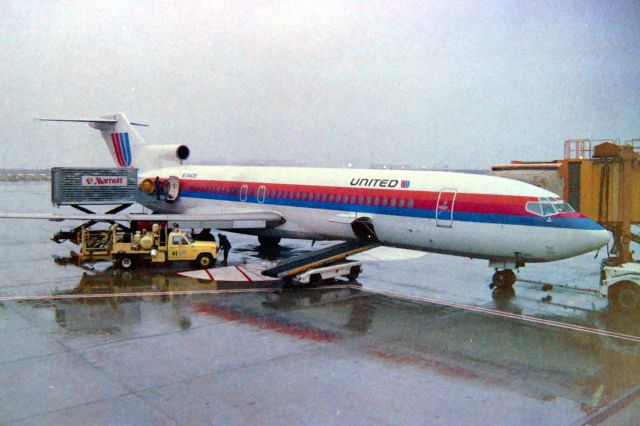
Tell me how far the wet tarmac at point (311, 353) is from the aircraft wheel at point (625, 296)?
59cm

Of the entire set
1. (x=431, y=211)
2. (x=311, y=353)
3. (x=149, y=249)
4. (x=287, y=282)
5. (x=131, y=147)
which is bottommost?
(x=311, y=353)

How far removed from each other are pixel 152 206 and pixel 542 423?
25390mm

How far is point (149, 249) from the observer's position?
21.7 meters

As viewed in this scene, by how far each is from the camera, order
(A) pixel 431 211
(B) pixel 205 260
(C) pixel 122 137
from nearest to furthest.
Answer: (A) pixel 431 211, (B) pixel 205 260, (C) pixel 122 137

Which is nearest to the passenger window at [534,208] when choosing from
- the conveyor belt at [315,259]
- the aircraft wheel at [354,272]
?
the conveyor belt at [315,259]

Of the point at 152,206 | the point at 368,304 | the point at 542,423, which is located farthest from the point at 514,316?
the point at 152,206

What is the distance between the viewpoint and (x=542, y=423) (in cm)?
876

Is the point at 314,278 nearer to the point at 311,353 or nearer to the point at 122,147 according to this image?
the point at 311,353

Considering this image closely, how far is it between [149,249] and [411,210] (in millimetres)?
10127

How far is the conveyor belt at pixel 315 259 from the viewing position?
61.7 ft

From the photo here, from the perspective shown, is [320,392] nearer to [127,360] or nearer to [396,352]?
[396,352]

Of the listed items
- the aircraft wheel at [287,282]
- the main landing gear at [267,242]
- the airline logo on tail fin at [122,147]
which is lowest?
the aircraft wheel at [287,282]

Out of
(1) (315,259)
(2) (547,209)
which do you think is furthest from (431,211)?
(1) (315,259)

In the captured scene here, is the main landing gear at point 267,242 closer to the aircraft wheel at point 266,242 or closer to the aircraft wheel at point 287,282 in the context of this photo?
the aircraft wheel at point 266,242
